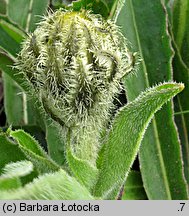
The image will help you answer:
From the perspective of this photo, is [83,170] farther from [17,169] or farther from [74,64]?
[74,64]

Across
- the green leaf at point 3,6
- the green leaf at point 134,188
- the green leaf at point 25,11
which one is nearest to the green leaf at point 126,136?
the green leaf at point 134,188

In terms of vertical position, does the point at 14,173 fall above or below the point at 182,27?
below

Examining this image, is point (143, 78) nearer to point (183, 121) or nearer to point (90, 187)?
point (183, 121)

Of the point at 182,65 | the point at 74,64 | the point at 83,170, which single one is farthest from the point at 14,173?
the point at 182,65

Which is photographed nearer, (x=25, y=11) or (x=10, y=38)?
(x=10, y=38)

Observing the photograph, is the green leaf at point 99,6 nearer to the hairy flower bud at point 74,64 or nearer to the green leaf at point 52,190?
the hairy flower bud at point 74,64

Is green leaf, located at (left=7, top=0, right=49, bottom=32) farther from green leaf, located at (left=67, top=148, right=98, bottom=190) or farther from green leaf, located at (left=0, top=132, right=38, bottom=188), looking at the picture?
green leaf, located at (left=67, top=148, right=98, bottom=190)

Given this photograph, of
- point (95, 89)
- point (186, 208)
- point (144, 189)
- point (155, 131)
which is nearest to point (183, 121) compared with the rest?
point (155, 131)
